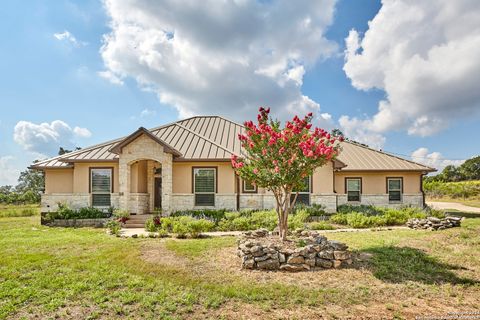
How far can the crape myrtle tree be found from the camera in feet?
25.9

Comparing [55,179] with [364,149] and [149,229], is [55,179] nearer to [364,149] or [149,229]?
[149,229]

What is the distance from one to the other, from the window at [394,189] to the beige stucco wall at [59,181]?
2018 cm

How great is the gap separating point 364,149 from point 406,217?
807 centimetres

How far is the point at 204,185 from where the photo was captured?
1625 centimetres

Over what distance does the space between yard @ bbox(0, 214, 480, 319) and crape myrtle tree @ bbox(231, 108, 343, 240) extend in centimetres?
233

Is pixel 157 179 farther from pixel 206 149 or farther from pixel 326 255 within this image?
pixel 326 255

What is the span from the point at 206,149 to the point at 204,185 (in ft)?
6.89

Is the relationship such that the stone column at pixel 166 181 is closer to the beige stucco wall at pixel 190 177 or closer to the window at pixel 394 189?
the beige stucco wall at pixel 190 177

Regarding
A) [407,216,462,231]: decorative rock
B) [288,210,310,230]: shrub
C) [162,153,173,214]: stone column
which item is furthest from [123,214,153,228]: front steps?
[407,216,462,231]: decorative rock

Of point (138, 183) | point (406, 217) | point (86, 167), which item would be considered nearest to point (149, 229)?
point (138, 183)

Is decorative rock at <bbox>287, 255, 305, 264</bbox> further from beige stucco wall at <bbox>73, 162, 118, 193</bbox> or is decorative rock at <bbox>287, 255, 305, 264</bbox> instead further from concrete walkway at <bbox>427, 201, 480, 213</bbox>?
concrete walkway at <bbox>427, 201, 480, 213</bbox>

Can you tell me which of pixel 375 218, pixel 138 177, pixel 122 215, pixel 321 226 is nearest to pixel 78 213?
pixel 122 215

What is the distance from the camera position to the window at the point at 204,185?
16.2 meters

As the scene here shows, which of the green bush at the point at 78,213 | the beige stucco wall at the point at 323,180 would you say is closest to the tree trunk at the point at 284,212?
the beige stucco wall at the point at 323,180
